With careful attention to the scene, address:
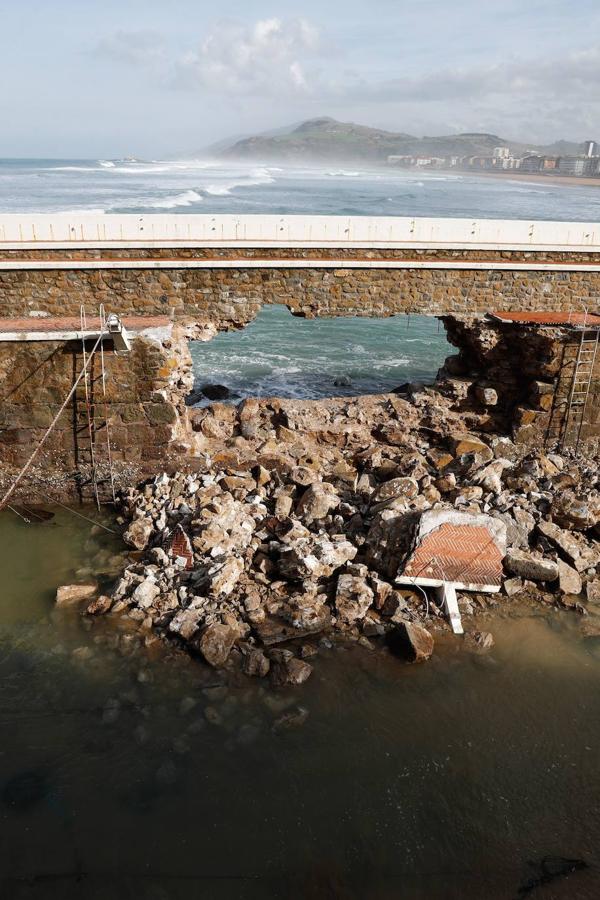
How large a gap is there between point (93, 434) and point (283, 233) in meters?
4.97

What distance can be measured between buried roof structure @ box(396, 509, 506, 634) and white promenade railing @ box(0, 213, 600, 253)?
5876 mm

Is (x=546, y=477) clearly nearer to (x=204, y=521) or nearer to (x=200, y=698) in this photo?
(x=204, y=521)

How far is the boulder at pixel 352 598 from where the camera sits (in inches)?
302

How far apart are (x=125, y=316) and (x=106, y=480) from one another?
10.2 feet

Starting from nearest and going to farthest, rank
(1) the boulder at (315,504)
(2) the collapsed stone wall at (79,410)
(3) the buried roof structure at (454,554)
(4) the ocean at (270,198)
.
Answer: (3) the buried roof structure at (454,554)
(1) the boulder at (315,504)
(2) the collapsed stone wall at (79,410)
(4) the ocean at (270,198)

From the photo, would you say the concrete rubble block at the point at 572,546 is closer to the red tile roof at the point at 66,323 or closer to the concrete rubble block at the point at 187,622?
the concrete rubble block at the point at 187,622

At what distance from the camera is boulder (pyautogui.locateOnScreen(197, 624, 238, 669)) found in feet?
23.0

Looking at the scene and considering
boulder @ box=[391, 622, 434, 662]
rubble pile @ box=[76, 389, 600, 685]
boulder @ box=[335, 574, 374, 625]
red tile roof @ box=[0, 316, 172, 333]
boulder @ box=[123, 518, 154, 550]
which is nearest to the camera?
boulder @ box=[391, 622, 434, 662]

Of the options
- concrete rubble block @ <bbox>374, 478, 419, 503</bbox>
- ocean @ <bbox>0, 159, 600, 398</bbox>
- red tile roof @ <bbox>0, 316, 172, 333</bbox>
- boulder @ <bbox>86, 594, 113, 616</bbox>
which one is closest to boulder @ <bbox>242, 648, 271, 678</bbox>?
boulder @ <bbox>86, 594, 113, 616</bbox>

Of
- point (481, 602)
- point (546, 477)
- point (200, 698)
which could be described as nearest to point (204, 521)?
point (200, 698)

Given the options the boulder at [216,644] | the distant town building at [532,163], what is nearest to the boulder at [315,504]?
the boulder at [216,644]

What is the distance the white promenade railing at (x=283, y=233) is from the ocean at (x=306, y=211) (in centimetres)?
409

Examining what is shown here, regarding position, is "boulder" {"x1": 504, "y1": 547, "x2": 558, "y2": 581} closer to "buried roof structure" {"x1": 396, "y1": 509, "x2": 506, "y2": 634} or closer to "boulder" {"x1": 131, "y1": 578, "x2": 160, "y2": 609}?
"buried roof structure" {"x1": 396, "y1": 509, "x2": 506, "y2": 634}

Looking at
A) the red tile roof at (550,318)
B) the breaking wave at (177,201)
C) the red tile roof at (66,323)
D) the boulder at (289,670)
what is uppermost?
the breaking wave at (177,201)
